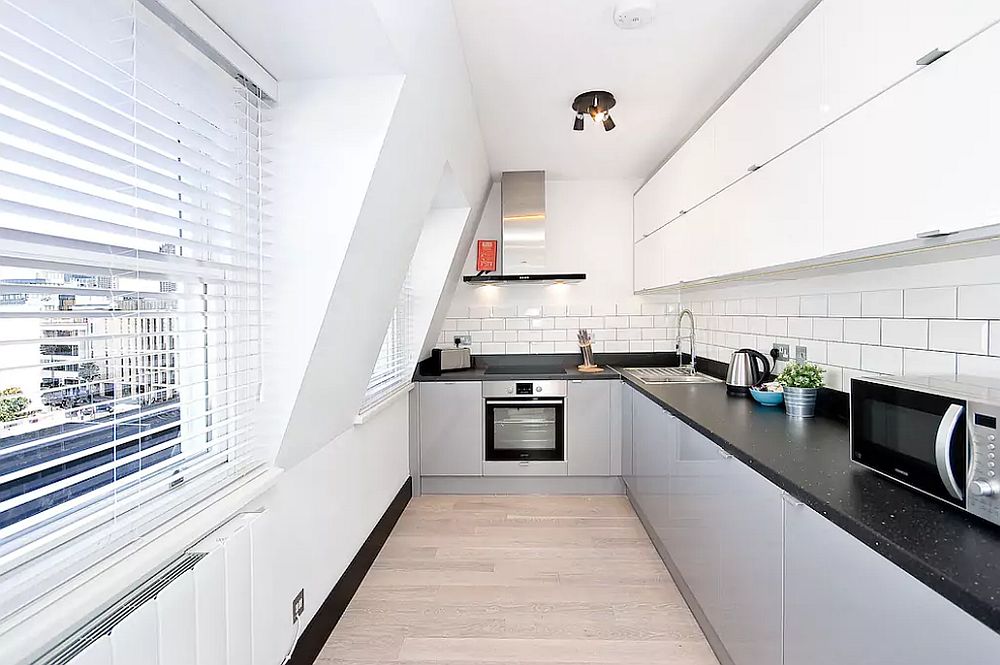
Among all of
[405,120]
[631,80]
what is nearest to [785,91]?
[631,80]

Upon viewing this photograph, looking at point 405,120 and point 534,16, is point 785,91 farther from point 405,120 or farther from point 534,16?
point 405,120

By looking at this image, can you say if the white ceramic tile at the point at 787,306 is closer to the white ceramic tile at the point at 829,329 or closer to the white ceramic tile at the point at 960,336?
the white ceramic tile at the point at 829,329

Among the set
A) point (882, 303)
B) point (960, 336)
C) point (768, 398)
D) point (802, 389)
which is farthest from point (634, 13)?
point (768, 398)

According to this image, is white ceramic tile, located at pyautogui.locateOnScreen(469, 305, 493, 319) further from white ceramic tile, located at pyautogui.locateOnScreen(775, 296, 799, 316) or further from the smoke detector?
the smoke detector

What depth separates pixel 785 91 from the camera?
2018mm

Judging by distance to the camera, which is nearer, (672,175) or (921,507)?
Answer: (921,507)

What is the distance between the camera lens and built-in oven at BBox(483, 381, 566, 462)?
411 centimetres

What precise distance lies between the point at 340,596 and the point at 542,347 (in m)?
A: 2.64

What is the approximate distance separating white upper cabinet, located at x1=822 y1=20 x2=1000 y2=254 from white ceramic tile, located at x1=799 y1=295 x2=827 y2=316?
0.88 metres

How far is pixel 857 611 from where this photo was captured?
123 cm

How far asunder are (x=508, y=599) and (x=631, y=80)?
2.47 meters

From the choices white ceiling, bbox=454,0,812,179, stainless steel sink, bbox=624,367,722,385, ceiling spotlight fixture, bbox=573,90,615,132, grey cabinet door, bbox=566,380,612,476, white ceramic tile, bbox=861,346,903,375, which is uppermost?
white ceiling, bbox=454,0,812,179

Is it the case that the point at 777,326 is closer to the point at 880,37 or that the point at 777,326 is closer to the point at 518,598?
the point at 880,37

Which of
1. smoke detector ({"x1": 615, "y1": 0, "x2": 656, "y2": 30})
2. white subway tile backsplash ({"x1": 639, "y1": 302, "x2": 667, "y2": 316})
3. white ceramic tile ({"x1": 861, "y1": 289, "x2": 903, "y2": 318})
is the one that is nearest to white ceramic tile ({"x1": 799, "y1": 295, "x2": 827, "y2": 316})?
white ceramic tile ({"x1": 861, "y1": 289, "x2": 903, "y2": 318})
